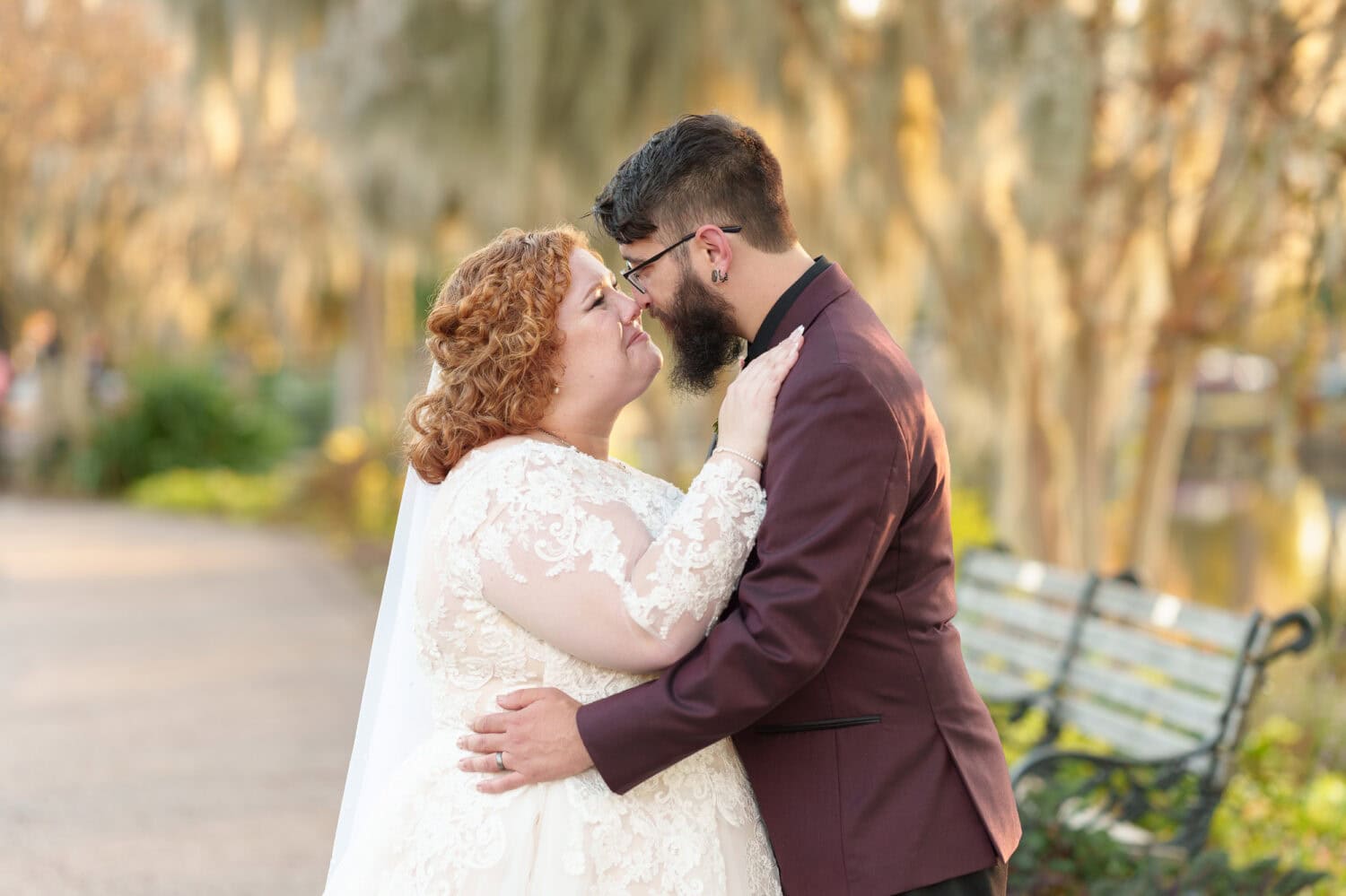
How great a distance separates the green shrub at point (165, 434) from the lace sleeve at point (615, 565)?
59.3 feet

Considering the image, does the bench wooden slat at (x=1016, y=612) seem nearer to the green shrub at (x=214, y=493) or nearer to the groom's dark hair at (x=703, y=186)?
the groom's dark hair at (x=703, y=186)

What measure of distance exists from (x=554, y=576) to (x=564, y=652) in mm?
153

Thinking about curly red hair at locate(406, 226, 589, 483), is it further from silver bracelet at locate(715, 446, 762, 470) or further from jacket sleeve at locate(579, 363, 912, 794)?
jacket sleeve at locate(579, 363, 912, 794)

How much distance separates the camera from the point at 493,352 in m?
2.64

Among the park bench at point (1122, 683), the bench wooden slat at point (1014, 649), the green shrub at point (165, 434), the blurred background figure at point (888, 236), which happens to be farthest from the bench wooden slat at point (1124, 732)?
the green shrub at point (165, 434)

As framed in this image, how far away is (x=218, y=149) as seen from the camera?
56.5ft

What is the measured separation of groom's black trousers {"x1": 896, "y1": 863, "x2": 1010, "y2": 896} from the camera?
2.38 meters

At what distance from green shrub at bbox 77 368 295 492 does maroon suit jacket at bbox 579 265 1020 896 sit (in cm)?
1823

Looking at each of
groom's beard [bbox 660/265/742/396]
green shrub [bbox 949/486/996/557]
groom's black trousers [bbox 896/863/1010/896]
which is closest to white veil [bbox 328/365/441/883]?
→ groom's beard [bbox 660/265/742/396]

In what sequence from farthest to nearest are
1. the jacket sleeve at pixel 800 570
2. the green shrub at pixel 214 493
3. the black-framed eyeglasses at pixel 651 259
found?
1. the green shrub at pixel 214 493
2. the black-framed eyeglasses at pixel 651 259
3. the jacket sleeve at pixel 800 570

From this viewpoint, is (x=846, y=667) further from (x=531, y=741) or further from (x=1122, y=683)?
(x=1122, y=683)

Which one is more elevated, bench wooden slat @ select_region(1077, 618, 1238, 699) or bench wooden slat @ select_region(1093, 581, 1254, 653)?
bench wooden slat @ select_region(1093, 581, 1254, 653)

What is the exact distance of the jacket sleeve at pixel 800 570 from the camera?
2.28 m

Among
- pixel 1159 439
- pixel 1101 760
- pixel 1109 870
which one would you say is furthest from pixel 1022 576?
pixel 1159 439
